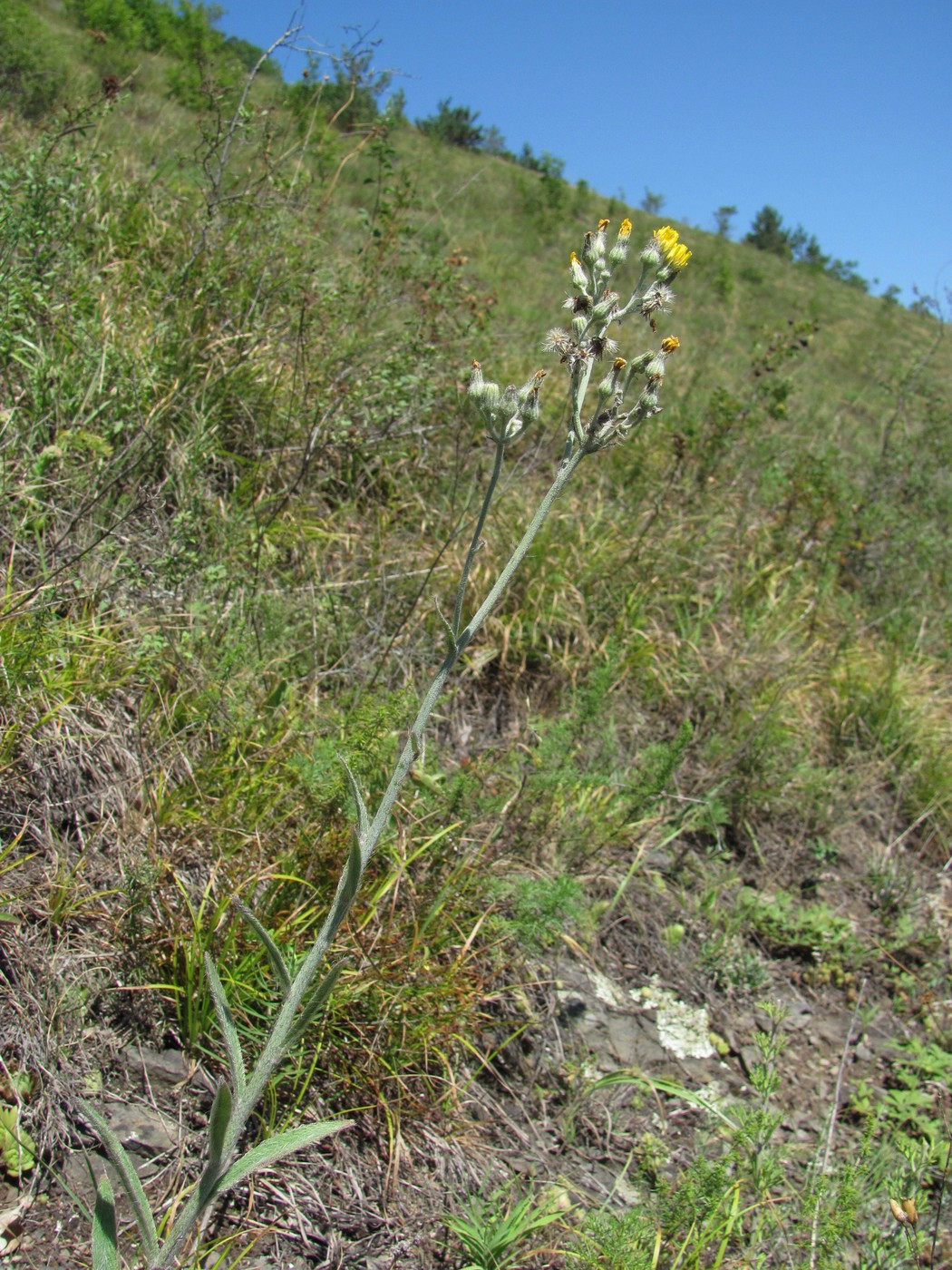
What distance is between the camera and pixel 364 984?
1.90 m

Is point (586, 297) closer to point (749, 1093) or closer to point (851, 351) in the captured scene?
point (749, 1093)

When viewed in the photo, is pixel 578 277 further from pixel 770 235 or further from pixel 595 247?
pixel 770 235

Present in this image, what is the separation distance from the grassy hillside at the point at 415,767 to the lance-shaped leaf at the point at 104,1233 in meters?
0.24

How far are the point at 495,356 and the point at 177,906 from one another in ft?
12.6

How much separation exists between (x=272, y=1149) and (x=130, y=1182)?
0.71ft

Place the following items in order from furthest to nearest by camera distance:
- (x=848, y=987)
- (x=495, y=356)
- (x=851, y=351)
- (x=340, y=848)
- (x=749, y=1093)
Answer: (x=851, y=351) → (x=495, y=356) → (x=848, y=987) → (x=749, y=1093) → (x=340, y=848)

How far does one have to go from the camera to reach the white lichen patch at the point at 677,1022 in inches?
102

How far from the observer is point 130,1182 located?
1218 mm

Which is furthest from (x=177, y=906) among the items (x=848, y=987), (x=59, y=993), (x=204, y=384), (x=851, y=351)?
(x=851, y=351)

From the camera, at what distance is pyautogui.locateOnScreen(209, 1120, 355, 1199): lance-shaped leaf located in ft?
3.98

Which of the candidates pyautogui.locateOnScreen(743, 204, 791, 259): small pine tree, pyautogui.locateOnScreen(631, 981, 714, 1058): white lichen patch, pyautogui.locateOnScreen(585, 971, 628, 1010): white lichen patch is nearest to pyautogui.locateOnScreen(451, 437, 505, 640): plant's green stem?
pyautogui.locateOnScreen(585, 971, 628, 1010): white lichen patch

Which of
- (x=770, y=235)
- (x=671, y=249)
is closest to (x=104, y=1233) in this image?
(x=671, y=249)

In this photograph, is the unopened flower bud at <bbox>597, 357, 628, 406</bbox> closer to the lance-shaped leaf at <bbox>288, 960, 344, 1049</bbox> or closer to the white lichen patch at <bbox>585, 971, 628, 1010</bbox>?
the lance-shaped leaf at <bbox>288, 960, 344, 1049</bbox>

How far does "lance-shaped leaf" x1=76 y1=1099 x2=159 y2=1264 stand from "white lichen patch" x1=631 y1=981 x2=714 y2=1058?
1773mm
